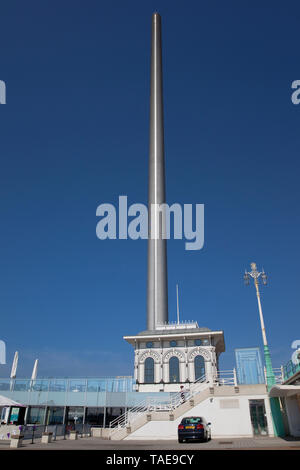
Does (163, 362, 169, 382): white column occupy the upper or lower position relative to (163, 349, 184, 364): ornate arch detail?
lower

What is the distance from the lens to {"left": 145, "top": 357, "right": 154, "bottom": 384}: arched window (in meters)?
38.3

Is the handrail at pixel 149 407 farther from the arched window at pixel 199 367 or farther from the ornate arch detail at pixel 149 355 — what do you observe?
the ornate arch detail at pixel 149 355

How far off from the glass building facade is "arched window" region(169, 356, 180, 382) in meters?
7.04

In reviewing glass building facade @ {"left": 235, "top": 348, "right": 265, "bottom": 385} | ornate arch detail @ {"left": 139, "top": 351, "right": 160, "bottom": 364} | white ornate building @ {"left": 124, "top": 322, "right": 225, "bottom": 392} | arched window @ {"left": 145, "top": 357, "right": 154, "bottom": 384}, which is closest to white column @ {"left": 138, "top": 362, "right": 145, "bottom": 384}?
white ornate building @ {"left": 124, "top": 322, "right": 225, "bottom": 392}

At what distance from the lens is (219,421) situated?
1049 inches

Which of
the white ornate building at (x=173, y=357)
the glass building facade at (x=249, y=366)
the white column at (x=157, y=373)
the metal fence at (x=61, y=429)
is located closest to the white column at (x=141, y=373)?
the white ornate building at (x=173, y=357)

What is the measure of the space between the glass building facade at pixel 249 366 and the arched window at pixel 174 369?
7.04m

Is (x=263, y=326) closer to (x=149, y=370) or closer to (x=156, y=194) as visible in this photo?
(x=149, y=370)

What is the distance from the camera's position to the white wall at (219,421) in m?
26.3

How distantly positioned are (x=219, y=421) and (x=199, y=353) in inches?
455

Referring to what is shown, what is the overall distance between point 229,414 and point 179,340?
515 inches

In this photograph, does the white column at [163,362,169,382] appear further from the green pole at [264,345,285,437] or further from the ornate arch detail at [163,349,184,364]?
the green pole at [264,345,285,437]

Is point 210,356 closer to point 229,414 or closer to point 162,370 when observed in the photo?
point 162,370
